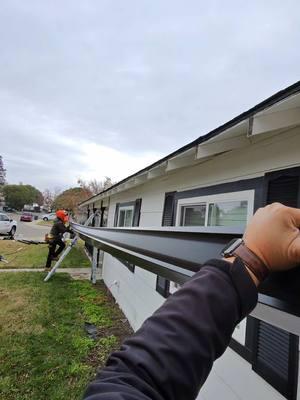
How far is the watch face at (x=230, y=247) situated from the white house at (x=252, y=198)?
0.24 ft

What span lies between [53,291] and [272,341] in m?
7.78

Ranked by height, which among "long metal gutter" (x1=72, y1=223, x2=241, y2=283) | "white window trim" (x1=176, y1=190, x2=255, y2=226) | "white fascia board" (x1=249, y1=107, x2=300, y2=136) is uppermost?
"white fascia board" (x1=249, y1=107, x2=300, y2=136)

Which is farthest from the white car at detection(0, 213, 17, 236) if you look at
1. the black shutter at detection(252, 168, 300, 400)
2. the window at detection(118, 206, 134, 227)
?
the black shutter at detection(252, 168, 300, 400)

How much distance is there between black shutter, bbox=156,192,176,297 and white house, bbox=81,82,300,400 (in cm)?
2

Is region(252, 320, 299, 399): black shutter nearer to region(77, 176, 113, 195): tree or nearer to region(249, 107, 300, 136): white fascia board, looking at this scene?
region(249, 107, 300, 136): white fascia board

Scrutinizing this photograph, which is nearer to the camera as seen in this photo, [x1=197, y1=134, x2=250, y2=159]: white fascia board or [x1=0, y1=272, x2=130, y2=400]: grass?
[x1=197, y1=134, x2=250, y2=159]: white fascia board

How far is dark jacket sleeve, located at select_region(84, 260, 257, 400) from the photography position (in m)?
0.54

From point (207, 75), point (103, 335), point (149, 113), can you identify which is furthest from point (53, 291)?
point (149, 113)

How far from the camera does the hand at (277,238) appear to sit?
1.93ft

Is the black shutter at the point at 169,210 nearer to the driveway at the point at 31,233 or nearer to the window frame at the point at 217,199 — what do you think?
the window frame at the point at 217,199

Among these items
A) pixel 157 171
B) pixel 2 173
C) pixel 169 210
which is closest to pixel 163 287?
pixel 169 210

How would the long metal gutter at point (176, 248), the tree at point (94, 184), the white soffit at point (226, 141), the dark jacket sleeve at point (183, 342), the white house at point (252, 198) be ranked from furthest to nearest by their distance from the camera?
the tree at point (94, 184)
the white soffit at point (226, 141)
the white house at point (252, 198)
the long metal gutter at point (176, 248)
the dark jacket sleeve at point (183, 342)

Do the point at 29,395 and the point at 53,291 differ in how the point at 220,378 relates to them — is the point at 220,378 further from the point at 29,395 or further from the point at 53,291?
the point at 53,291

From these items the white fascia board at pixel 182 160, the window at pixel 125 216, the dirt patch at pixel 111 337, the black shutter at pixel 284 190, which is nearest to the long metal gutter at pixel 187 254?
the black shutter at pixel 284 190
